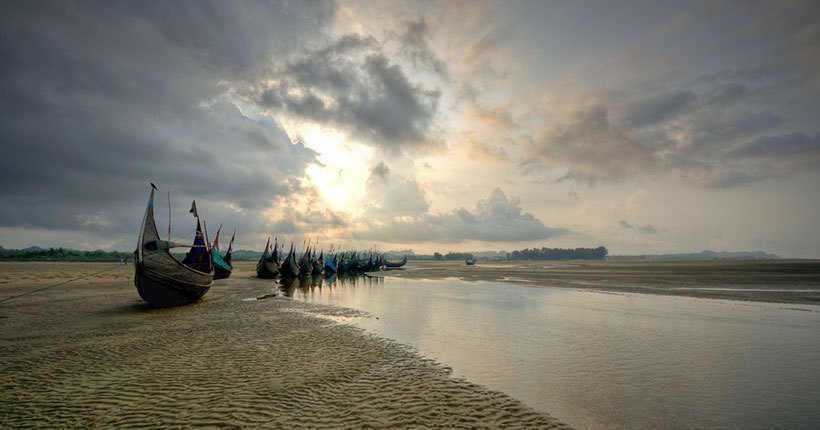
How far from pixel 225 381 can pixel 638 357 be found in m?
11.3

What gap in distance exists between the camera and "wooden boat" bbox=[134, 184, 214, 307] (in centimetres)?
1543

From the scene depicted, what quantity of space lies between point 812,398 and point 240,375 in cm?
1259

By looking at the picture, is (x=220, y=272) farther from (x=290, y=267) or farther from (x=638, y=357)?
(x=638, y=357)

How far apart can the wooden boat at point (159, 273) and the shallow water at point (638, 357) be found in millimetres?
9826

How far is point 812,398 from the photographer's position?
281 inches

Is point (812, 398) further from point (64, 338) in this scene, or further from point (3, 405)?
point (64, 338)

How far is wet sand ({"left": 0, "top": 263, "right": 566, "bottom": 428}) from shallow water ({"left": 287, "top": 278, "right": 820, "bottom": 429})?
137 centimetres

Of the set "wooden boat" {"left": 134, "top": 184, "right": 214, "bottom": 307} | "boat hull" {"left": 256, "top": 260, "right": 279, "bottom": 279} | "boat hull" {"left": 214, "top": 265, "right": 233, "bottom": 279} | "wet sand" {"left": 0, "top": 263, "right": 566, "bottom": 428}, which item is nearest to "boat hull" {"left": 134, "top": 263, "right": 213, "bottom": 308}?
"wooden boat" {"left": 134, "top": 184, "right": 214, "bottom": 307}

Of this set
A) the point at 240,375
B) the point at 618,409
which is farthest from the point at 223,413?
the point at 618,409

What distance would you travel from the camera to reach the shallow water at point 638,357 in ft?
21.6

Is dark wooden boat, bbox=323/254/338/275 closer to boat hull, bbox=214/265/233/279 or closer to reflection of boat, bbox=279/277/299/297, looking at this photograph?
reflection of boat, bbox=279/277/299/297

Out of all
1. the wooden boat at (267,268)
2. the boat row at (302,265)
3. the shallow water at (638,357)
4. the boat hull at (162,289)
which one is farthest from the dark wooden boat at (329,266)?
the shallow water at (638,357)

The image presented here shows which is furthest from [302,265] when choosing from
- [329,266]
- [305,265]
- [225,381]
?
[225,381]

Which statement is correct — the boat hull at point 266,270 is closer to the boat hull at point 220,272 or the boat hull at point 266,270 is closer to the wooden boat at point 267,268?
the wooden boat at point 267,268
